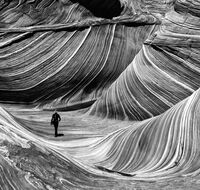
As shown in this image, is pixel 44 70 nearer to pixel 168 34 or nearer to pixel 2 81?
pixel 2 81

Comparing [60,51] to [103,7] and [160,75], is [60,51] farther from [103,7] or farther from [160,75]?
[160,75]

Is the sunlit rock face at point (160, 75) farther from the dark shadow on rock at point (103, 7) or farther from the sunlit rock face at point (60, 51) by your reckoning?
the dark shadow on rock at point (103, 7)

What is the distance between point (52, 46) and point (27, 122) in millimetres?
2954

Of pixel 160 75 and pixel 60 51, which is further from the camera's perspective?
pixel 60 51

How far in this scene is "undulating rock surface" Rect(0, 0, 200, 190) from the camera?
28.9ft

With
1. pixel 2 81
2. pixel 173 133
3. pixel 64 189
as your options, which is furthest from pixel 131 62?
pixel 64 189

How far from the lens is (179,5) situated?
12883 mm

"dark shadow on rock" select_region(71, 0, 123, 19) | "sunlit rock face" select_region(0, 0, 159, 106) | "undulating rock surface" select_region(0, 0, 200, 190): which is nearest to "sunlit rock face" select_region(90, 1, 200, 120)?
"undulating rock surface" select_region(0, 0, 200, 190)

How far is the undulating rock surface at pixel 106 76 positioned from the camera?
880 centimetres

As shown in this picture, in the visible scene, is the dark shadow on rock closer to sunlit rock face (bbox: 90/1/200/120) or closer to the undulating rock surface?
the undulating rock surface

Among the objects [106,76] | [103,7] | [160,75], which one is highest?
[103,7]

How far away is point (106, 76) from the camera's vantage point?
41.9ft

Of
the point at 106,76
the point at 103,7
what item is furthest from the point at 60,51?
the point at 103,7

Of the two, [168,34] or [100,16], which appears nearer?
[168,34]
